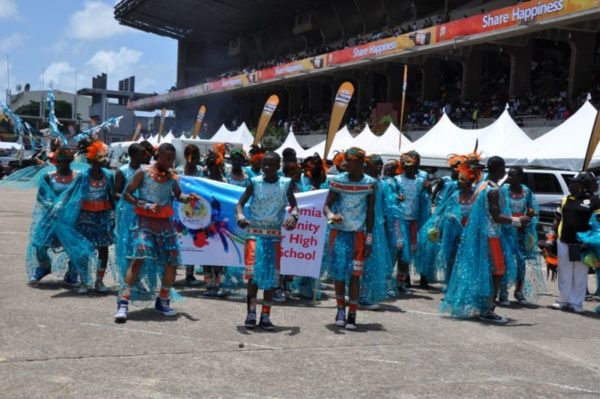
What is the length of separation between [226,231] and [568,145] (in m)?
11.8

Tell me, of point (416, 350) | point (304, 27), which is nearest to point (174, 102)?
point (304, 27)

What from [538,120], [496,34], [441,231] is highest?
[496,34]

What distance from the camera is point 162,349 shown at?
5699 millimetres

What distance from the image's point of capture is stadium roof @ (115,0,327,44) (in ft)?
189

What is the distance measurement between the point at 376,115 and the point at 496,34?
12.2m

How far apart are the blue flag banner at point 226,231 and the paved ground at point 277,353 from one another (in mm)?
556

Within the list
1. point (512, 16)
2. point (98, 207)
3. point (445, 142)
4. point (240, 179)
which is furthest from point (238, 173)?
point (512, 16)

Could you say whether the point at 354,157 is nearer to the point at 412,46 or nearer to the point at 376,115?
the point at 412,46

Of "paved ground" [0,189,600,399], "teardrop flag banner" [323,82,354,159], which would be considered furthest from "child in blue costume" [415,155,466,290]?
"teardrop flag banner" [323,82,354,159]

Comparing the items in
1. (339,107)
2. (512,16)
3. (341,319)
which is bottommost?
(341,319)

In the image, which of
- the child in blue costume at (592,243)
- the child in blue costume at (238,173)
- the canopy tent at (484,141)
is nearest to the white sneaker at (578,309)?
the child in blue costume at (592,243)

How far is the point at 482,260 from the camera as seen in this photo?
7891 mm

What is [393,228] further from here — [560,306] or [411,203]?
[560,306]

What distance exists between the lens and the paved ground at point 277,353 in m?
4.84
